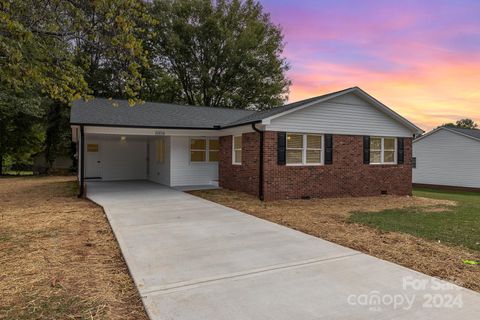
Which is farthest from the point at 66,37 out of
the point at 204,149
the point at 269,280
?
the point at 204,149

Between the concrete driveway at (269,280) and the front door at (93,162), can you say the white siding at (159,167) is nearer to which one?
the front door at (93,162)

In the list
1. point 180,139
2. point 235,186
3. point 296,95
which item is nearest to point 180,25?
point 296,95

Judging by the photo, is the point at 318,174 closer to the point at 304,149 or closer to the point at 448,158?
the point at 304,149

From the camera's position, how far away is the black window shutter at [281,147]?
37.5ft

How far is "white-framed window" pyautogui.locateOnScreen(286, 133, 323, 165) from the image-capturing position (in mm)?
11898

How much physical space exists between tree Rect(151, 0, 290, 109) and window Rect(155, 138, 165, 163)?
15.6 meters

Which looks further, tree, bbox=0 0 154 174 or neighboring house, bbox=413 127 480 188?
neighboring house, bbox=413 127 480 188

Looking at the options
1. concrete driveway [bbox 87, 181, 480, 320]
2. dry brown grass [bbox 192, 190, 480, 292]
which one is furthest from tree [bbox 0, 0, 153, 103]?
dry brown grass [bbox 192, 190, 480, 292]

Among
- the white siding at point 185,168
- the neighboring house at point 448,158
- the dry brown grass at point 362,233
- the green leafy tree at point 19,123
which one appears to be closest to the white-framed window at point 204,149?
the white siding at point 185,168

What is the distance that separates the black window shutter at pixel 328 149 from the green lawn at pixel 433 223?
3174 millimetres

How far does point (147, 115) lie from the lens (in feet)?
47.8

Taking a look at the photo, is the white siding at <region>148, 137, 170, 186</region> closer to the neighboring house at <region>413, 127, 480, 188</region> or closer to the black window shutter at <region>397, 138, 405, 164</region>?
the black window shutter at <region>397, 138, 405, 164</region>

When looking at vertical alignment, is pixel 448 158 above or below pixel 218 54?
below

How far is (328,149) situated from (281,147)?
6.92 feet
